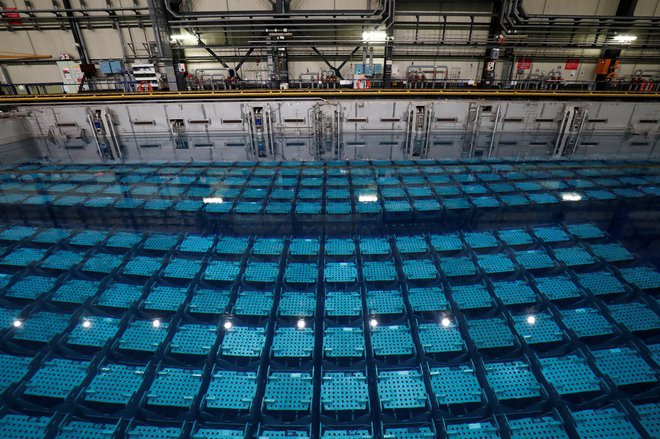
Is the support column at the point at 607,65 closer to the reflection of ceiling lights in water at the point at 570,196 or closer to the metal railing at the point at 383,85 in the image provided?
the metal railing at the point at 383,85

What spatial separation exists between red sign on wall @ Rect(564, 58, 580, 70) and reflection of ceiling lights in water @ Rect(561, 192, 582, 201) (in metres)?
16.1

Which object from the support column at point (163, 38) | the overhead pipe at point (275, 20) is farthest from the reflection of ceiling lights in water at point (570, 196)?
the support column at point (163, 38)

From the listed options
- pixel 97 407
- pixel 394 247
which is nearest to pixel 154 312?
pixel 97 407

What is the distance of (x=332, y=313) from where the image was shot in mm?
4773

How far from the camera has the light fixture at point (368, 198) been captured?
26.2 ft

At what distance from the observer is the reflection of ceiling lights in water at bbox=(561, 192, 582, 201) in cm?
802

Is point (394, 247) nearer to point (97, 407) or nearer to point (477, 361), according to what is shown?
point (477, 361)

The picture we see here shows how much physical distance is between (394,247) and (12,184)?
37.6ft

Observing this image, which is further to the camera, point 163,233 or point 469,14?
point 469,14

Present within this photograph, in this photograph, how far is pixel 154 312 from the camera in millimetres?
4895

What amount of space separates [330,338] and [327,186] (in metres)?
5.20

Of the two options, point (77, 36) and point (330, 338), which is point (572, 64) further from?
point (77, 36)

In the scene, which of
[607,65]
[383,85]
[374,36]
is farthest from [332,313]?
[607,65]

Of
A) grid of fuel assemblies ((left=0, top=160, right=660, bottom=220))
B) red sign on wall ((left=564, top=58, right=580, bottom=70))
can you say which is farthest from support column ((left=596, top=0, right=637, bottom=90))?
grid of fuel assemblies ((left=0, top=160, right=660, bottom=220))
